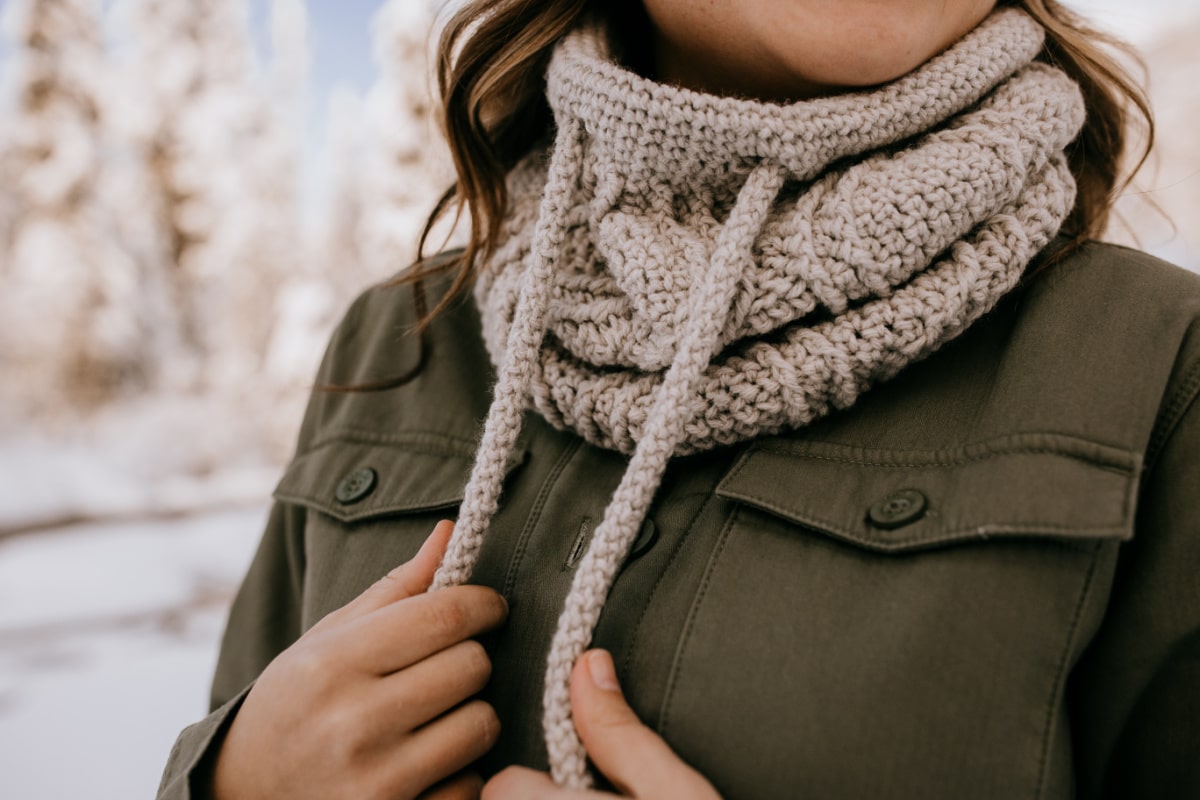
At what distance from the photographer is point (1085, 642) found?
547 millimetres

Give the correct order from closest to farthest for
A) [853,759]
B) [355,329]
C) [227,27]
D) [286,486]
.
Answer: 1. [853,759]
2. [286,486]
3. [355,329]
4. [227,27]

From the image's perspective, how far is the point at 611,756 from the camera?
0.53 metres

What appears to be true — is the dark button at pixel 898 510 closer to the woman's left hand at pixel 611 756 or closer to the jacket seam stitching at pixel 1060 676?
the jacket seam stitching at pixel 1060 676

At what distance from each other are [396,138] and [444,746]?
4223mm

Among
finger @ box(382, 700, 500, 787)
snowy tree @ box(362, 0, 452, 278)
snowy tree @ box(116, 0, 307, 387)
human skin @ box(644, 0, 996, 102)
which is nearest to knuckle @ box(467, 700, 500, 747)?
finger @ box(382, 700, 500, 787)

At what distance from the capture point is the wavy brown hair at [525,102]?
837 millimetres

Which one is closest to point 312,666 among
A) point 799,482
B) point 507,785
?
point 507,785

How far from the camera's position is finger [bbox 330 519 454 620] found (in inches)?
26.0

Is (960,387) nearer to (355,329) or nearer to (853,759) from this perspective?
(853,759)

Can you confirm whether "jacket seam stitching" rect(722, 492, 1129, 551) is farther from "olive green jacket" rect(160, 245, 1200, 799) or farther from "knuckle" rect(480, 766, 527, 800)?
"knuckle" rect(480, 766, 527, 800)

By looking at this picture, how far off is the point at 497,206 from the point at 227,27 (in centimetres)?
A: 555

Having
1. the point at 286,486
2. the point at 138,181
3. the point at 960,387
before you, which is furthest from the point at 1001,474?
the point at 138,181

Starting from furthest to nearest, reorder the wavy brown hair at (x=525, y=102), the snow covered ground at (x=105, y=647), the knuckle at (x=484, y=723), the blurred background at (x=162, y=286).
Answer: the blurred background at (x=162, y=286), the snow covered ground at (x=105, y=647), the wavy brown hair at (x=525, y=102), the knuckle at (x=484, y=723)

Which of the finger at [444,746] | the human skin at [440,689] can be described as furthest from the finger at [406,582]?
the finger at [444,746]
